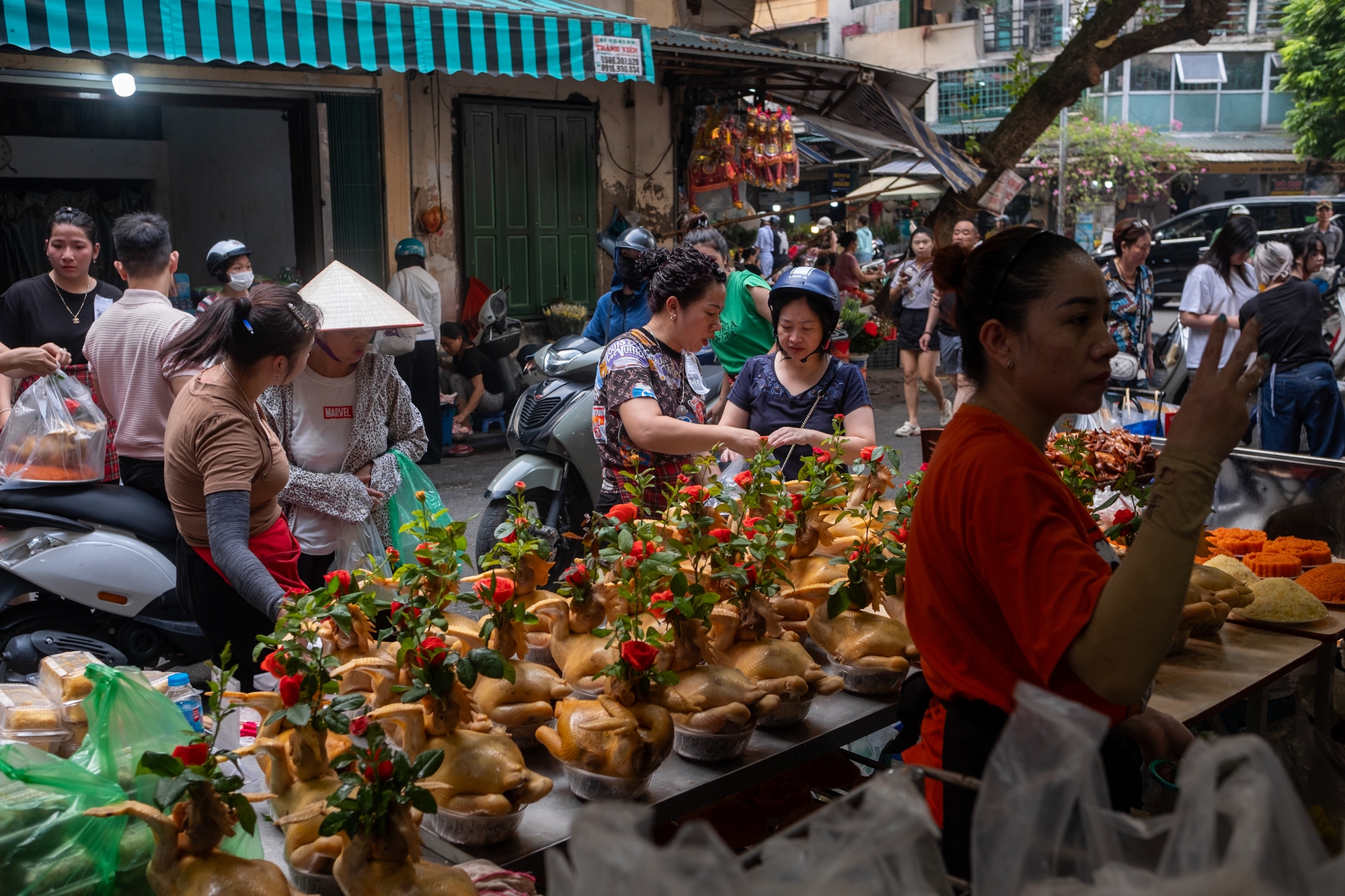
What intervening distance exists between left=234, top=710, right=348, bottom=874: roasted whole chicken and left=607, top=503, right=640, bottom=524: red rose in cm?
87

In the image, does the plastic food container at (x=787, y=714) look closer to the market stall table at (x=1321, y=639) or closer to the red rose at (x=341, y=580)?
the red rose at (x=341, y=580)

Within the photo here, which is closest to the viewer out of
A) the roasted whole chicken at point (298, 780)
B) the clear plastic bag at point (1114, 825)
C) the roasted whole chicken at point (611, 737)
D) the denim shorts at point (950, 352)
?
the clear plastic bag at point (1114, 825)

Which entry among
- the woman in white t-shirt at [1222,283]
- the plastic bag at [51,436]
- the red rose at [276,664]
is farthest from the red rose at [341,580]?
the woman in white t-shirt at [1222,283]

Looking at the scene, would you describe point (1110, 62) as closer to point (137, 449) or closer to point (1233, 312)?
point (1233, 312)

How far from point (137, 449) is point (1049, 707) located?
12.4 ft

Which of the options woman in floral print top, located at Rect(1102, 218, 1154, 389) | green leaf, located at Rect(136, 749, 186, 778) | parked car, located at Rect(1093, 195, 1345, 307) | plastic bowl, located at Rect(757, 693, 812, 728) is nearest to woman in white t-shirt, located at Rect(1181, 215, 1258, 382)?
woman in floral print top, located at Rect(1102, 218, 1154, 389)

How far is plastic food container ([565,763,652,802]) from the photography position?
6.39ft

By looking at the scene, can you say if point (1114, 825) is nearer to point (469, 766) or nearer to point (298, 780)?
point (469, 766)

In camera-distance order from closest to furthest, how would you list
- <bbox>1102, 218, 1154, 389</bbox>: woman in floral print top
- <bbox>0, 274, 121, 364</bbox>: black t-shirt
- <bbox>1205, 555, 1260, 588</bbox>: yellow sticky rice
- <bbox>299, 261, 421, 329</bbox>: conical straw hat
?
1. <bbox>1205, 555, 1260, 588</bbox>: yellow sticky rice
2. <bbox>299, 261, 421, 329</bbox>: conical straw hat
3. <bbox>0, 274, 121, 364</bbox>: black t-shirt
4. <bbox>1102, 218, 1154, 389</bbox>: woman in floral print top

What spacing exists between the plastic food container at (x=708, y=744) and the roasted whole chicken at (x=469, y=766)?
345mm

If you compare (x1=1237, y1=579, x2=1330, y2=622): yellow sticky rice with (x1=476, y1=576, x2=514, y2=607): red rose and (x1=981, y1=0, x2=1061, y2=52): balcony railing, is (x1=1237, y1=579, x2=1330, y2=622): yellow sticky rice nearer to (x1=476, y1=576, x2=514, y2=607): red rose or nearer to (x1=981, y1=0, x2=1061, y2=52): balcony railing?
(x1=476, y1=576, x2=514, y2=607): red rose

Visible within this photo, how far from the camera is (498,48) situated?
7.50m

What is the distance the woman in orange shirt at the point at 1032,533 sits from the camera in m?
1.48

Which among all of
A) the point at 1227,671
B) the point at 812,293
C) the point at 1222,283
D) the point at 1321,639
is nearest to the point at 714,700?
the point at 1227,671
